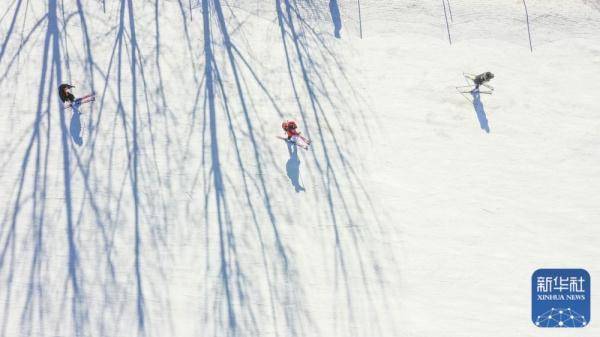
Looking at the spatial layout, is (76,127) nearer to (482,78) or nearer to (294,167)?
(294,167)

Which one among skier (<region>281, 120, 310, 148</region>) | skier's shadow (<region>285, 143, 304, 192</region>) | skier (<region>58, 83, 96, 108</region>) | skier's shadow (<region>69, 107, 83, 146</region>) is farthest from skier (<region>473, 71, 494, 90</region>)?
skier's shadow (<region>69, 107, 83, 146</region>)

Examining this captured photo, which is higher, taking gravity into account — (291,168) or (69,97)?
(69,97)

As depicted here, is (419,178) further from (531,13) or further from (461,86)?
(531,13)

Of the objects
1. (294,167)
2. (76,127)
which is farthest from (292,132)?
(76,127)

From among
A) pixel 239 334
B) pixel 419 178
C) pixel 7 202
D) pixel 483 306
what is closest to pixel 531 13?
pixel 419 178

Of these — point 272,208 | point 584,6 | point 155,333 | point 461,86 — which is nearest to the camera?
point 155,333

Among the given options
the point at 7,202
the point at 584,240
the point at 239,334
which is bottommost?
the point at 239,334

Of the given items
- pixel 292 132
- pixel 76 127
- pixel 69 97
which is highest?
pixel 69 97
